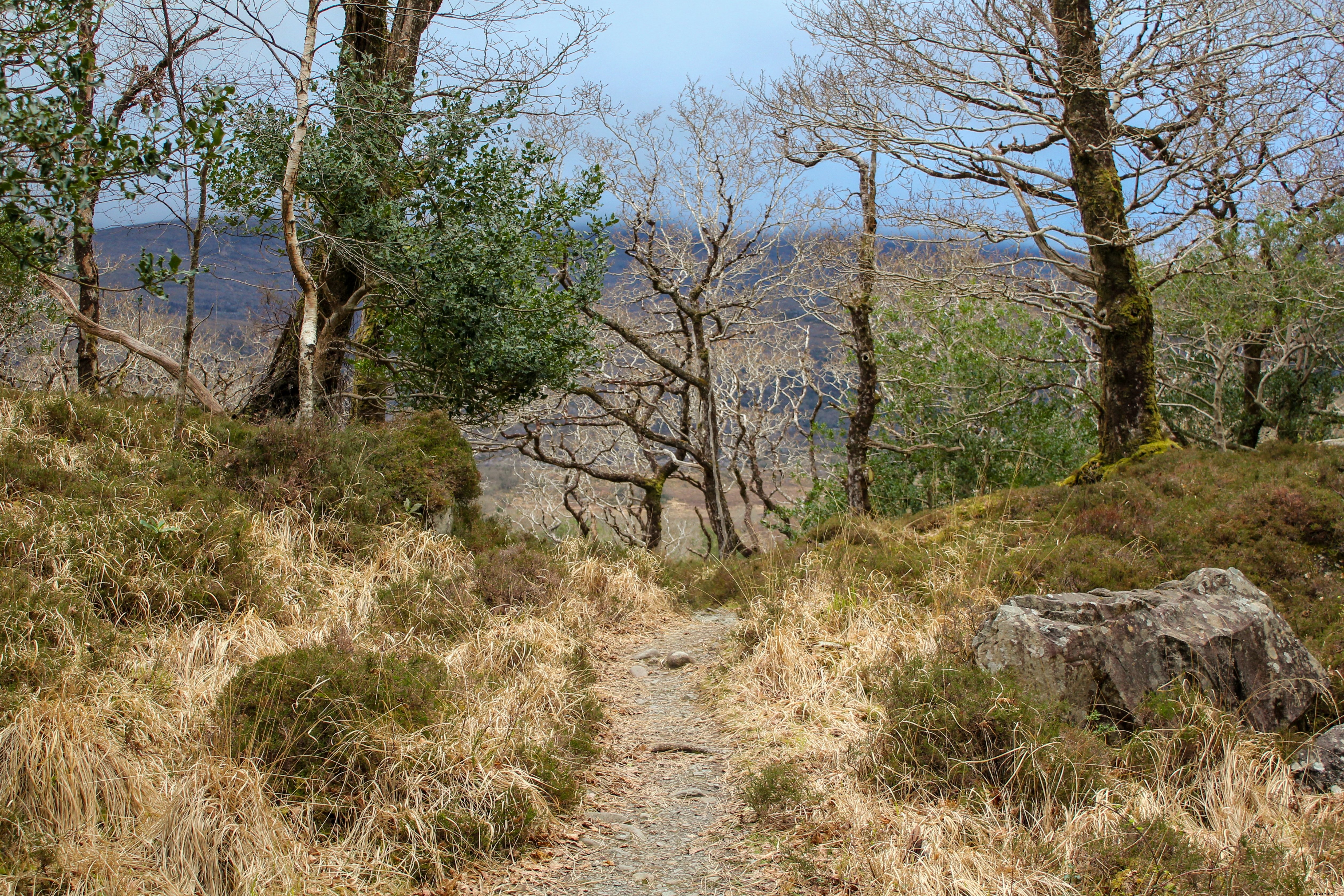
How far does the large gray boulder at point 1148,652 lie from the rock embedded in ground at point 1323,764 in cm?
23

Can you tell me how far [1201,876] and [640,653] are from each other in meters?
4.92

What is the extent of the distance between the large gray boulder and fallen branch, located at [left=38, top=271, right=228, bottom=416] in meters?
7.75

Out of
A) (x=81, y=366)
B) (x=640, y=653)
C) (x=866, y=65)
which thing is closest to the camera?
(x=640, y=653)

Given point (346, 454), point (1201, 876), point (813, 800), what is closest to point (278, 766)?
point (813, 800)

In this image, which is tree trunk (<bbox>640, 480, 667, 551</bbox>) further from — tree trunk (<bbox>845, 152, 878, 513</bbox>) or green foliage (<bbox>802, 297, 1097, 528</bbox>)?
tree trunk (<bbox>845, 152, 878, 513</bbox>)

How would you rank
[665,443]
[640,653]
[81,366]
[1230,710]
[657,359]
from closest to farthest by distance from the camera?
[1230,710] < [640,653] < [81,366] < [657,359] < [665,443]

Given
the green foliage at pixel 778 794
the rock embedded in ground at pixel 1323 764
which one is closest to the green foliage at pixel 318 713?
the green foliage at pixel 778 794

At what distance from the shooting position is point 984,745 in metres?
3.81

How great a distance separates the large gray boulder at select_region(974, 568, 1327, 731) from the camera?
416 centimetres

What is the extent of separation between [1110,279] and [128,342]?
411 inches

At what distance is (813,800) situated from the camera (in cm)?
380

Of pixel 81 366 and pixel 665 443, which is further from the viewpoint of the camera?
pixel 665 443

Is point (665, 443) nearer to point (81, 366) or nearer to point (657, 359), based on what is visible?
point (657, 359)

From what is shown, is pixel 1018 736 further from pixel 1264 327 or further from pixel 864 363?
pixel 1264 327
